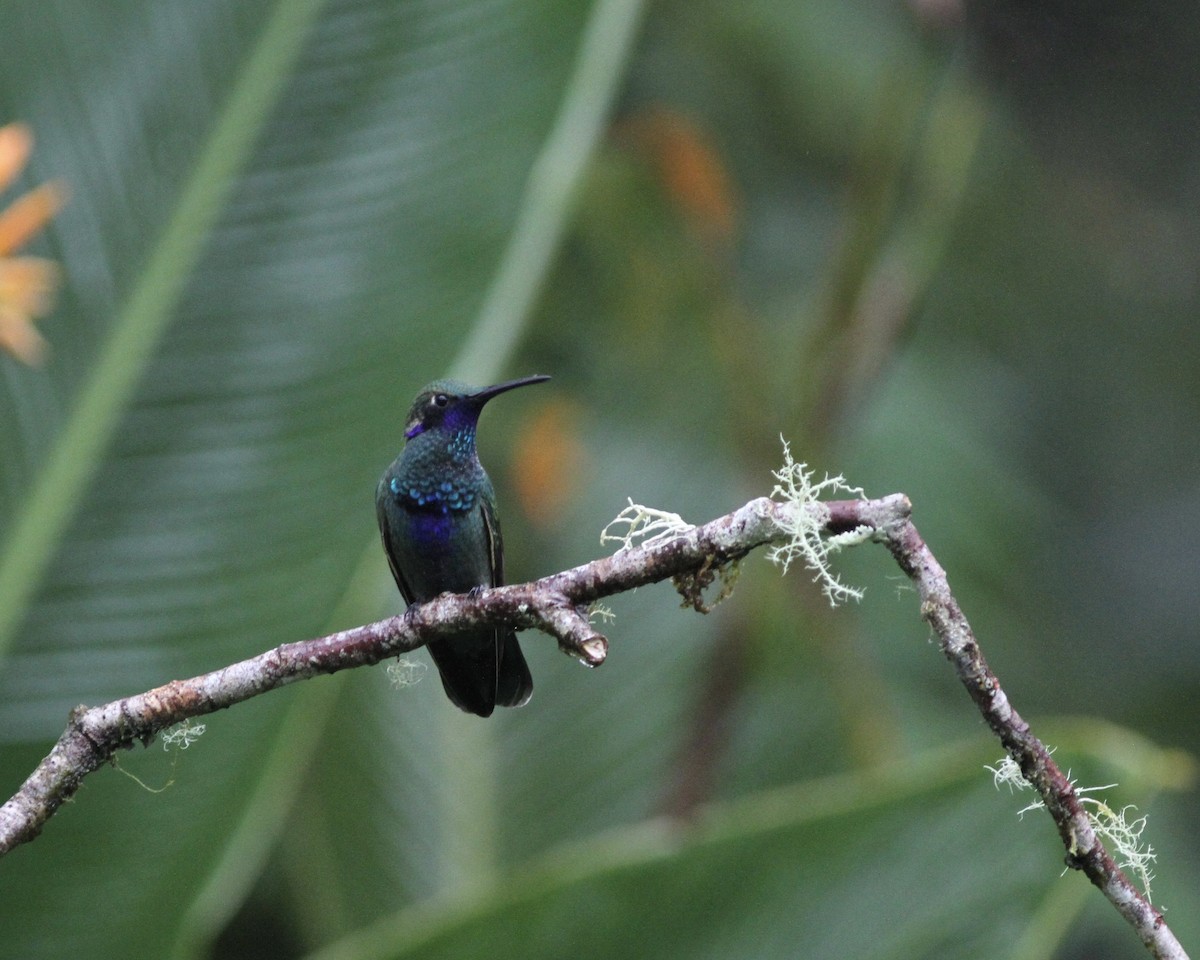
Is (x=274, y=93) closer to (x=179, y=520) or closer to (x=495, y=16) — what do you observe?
(x=495, y=16)

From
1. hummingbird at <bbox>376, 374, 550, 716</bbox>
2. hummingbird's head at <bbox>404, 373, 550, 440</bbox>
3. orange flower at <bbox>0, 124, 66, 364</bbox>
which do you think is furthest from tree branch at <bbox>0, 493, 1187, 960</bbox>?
orange flower at <bbox>0, 124, 66, 364</bbox>

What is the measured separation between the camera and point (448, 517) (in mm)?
2387

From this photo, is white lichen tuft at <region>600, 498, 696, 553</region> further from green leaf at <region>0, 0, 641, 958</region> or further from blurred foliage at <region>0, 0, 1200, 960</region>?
green leaf at <region>0, 0, 641, 958</region>

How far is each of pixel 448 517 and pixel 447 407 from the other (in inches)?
9.0

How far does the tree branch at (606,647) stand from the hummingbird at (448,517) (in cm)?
55

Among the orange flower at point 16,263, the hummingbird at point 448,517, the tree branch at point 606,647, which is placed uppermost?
the orange flower at point 16,263

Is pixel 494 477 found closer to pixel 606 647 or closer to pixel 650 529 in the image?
pixel 650 529

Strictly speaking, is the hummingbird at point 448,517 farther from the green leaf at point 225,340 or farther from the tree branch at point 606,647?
the tree branch at point 606,647

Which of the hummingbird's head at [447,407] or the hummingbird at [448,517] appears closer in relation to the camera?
the hummingbird at [448,517]

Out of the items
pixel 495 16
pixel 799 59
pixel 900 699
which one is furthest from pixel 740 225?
pixel 495 16

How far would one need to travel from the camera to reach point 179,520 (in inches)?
111

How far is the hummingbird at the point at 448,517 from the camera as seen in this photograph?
2100mm

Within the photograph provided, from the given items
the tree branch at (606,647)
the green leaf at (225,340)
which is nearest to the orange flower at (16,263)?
the green leaf at (225,340)

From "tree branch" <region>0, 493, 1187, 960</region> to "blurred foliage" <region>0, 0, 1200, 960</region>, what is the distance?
35.4 inches
